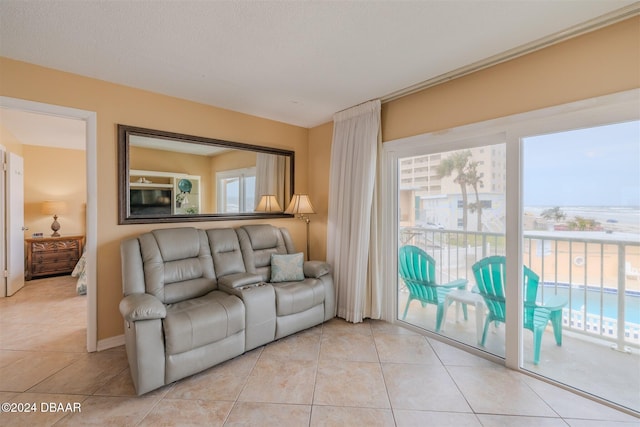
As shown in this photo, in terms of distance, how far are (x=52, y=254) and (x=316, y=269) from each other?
5190 mm

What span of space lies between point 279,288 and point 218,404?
3.54 ft

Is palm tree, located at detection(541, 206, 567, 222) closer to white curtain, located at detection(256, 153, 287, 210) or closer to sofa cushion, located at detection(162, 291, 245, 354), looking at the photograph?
sofa cushion, located at detection(162, 291, 245, 354)

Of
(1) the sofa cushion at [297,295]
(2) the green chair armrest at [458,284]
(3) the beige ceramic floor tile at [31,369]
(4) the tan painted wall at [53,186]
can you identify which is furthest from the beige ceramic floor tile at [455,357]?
(4) the tan painted wall at [53,186]

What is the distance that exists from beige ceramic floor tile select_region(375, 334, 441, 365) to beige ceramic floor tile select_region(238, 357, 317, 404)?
70 cm

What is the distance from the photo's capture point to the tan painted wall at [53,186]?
517cm

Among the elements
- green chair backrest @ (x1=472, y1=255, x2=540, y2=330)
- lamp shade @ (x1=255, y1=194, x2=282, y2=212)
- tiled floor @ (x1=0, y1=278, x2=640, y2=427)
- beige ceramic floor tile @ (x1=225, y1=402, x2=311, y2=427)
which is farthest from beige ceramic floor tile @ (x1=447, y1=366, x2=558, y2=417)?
lamp shade @ (x1=255, y1=194, x2=282, y2=212)

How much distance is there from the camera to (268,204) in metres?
3.70

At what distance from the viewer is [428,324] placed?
2.99 metres

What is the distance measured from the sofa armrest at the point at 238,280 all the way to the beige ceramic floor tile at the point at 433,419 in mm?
1615

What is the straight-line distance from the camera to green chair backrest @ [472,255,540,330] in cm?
225

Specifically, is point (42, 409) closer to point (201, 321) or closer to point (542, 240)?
point (201, 321)

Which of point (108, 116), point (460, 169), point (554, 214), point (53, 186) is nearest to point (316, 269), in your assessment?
point (460, 169)

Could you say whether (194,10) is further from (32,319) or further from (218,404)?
(32,319)

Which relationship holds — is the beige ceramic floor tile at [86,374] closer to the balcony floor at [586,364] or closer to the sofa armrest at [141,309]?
the sofa armrest at [141,309]
